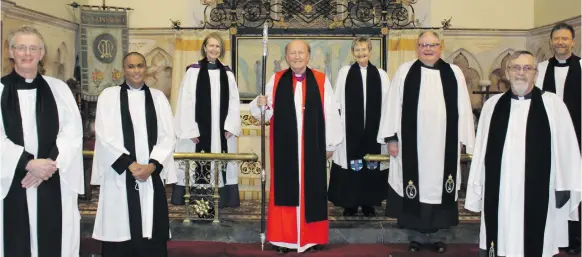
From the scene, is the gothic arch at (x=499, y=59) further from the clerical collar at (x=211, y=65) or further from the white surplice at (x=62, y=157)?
the white surplice at (x=62, y=157)

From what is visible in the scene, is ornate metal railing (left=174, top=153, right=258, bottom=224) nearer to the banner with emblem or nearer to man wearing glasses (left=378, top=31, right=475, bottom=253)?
man wearing glasses (left=378, top=31, right=475, bottom=253)

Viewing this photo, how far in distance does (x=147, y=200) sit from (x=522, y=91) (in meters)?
3.15

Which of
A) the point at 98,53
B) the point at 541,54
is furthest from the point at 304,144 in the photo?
the point at 541,54

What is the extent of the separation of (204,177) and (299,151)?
4.46 ft

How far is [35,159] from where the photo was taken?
4.54 m

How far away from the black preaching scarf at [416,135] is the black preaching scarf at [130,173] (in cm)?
228

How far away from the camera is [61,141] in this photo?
15.2 ft

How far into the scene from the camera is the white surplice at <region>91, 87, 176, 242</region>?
5.09 metres

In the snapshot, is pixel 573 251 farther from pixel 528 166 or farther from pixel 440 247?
pixel 528 166

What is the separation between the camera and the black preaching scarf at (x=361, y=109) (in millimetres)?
6832

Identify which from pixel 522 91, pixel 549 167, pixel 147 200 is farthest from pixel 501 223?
pixel 147 200

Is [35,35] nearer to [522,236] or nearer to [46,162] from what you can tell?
[46,162]

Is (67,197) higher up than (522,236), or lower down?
higher up

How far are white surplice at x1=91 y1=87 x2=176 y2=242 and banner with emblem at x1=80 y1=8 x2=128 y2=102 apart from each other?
5.35 metres
